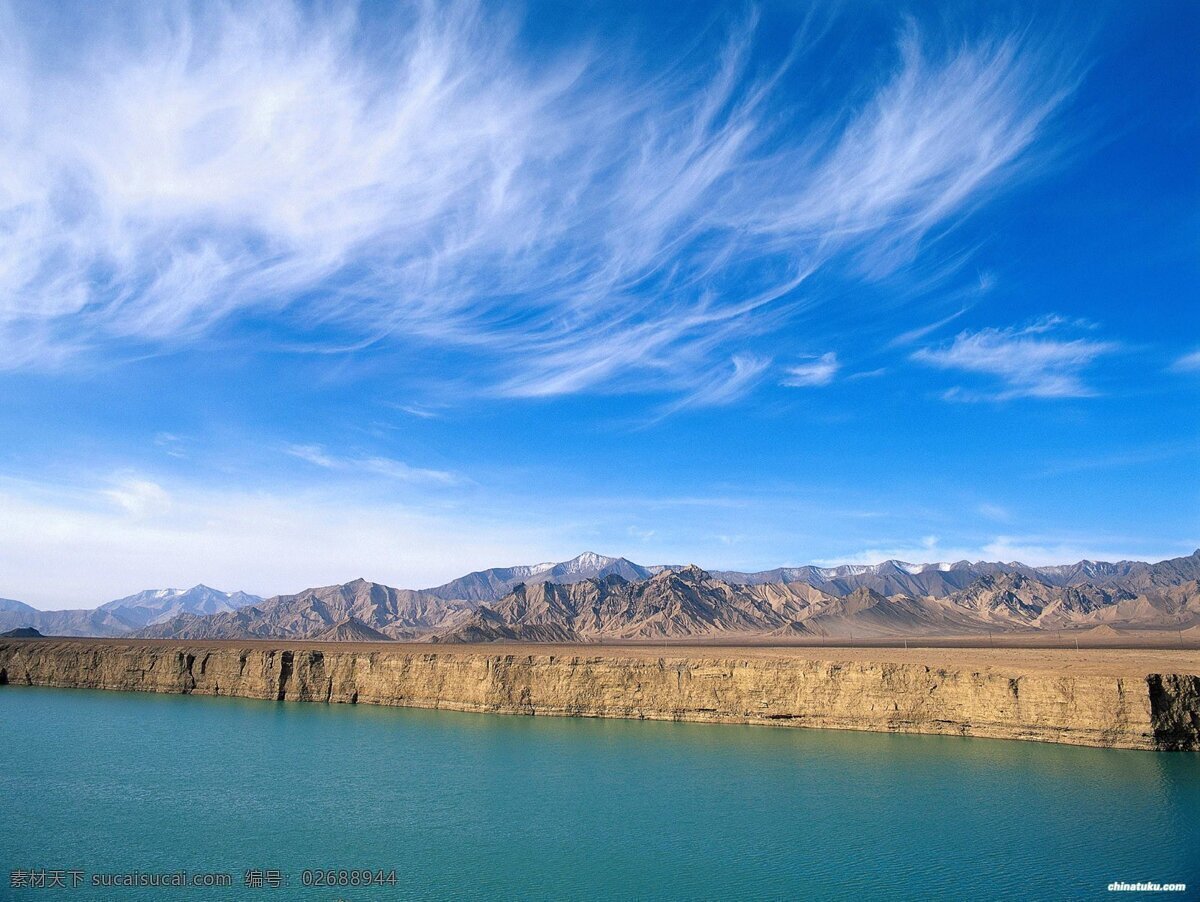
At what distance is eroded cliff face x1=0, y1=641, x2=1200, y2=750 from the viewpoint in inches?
1534

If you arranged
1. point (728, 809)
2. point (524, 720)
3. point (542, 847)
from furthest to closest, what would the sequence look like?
point (524, 720)
point (728, 809)
point (542, 847)

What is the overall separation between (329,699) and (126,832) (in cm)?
3555

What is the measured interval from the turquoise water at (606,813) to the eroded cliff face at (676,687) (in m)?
2.10

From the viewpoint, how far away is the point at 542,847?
24.5 metres

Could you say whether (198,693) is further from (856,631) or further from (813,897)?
(856,631)

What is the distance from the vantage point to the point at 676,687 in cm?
5066

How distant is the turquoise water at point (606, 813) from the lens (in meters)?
21.9

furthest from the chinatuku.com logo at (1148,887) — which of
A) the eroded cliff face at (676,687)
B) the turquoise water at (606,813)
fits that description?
the eroded cliff face at (676,687)

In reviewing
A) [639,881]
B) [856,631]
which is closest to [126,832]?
[639,881]

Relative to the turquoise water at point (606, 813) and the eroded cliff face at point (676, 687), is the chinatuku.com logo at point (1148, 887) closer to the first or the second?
the turquoise water at point (606, 813)

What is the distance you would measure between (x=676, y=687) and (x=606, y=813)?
23.0m

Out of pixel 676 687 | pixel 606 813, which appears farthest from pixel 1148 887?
pixel 676 687

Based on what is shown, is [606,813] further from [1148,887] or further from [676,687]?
[676,687]

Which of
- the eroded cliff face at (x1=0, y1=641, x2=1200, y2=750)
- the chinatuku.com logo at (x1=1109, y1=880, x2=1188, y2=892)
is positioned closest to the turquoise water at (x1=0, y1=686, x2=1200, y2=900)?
the chinatuku.com logo at (x1=1109, y1=880, x2=1188, y2=892)
